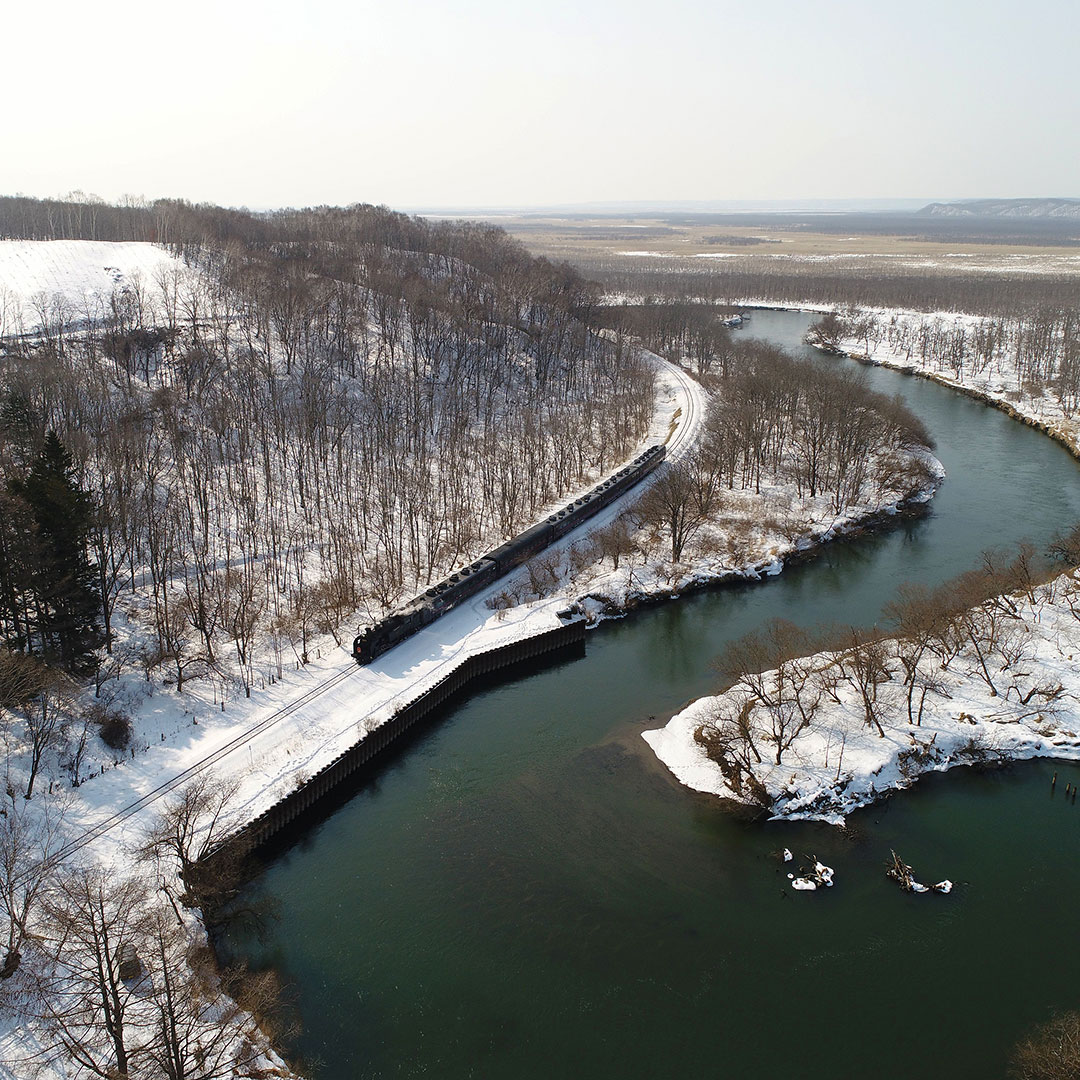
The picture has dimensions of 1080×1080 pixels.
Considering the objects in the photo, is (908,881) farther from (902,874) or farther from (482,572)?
(482,572)

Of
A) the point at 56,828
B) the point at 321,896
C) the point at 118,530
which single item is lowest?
the point at 321,896

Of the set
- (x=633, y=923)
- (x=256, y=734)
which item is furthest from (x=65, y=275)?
(x=633, y=923)

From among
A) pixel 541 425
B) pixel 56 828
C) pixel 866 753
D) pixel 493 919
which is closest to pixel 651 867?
pixel 493 919

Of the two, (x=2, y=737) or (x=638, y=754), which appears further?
(x=638, y=754)

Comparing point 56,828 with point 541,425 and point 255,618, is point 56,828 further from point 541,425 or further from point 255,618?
point 541,425

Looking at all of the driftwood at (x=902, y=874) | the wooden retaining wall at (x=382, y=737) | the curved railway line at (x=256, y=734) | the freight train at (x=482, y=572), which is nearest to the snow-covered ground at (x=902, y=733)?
the driftwood at (x=902, y=874)

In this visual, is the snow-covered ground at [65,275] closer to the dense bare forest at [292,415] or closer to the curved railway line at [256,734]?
the dense bare forest at [292,415]
